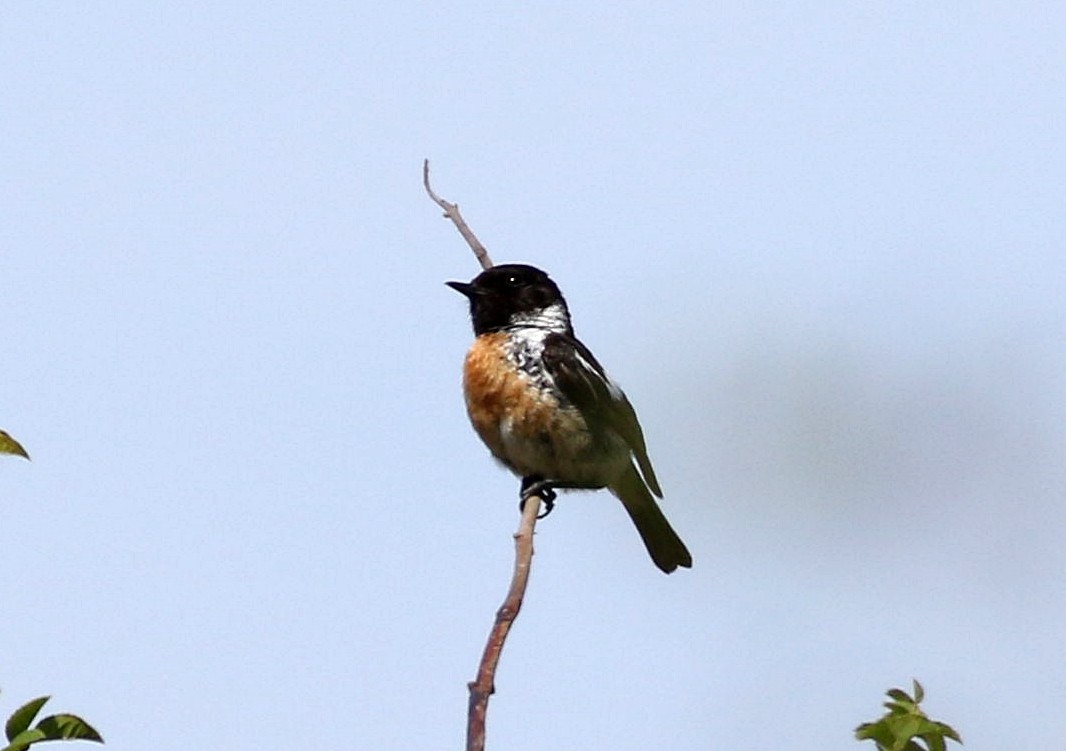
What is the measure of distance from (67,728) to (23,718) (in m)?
0.06

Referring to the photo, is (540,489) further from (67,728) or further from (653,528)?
(67,728)

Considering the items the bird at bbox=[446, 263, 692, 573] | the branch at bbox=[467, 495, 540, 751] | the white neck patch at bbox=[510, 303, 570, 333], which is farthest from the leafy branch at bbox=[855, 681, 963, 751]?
the white neck patch at bbox=[510, 303, 570, 333]

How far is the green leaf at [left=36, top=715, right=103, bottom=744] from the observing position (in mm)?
2037

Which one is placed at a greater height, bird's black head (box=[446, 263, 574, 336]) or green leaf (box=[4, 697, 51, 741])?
bird's black head (box=[446, 263, 574, 336])

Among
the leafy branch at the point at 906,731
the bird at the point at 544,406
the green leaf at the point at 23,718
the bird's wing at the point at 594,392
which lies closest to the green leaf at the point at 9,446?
the green leaf at the point at 23,718

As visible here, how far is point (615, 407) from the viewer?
6.51 metres

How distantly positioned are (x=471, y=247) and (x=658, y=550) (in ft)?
8.38

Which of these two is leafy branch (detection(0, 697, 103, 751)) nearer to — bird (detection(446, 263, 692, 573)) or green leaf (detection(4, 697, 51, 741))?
green leaf (detection(4, 697, 51, 741))

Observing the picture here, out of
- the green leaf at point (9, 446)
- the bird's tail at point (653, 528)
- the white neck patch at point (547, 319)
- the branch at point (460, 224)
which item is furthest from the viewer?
the bird's tail at point (653, 528)

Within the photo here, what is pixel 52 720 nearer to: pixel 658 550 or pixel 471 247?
pixel 471 247

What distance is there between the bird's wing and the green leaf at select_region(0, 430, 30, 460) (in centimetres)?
429

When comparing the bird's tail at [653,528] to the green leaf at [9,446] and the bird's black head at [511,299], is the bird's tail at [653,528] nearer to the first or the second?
the bird's black head at [511,299]

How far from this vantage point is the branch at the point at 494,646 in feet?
6.40

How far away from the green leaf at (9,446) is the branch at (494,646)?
643mm
